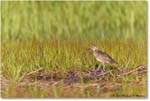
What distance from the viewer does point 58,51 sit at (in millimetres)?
2803

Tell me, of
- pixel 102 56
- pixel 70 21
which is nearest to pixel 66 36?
pixel 70 21

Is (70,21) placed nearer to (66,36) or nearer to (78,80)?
(66,36)

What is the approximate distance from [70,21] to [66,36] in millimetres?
74

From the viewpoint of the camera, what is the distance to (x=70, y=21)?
2.81 metres

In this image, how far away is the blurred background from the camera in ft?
9.22

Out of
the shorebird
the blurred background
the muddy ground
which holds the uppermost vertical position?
the blurred background

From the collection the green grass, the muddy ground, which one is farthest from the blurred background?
the muddy ground

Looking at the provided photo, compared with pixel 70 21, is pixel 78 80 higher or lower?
lower

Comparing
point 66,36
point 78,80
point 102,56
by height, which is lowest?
point 78,80

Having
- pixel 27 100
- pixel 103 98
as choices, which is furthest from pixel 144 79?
pixel 27 100

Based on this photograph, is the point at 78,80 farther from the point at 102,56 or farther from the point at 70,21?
Answer: the point at 70,21

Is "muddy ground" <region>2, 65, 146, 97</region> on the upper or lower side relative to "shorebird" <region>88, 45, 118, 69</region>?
lower

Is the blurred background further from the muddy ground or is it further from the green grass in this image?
the muddy ground

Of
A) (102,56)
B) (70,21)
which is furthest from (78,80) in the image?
(70,21)
